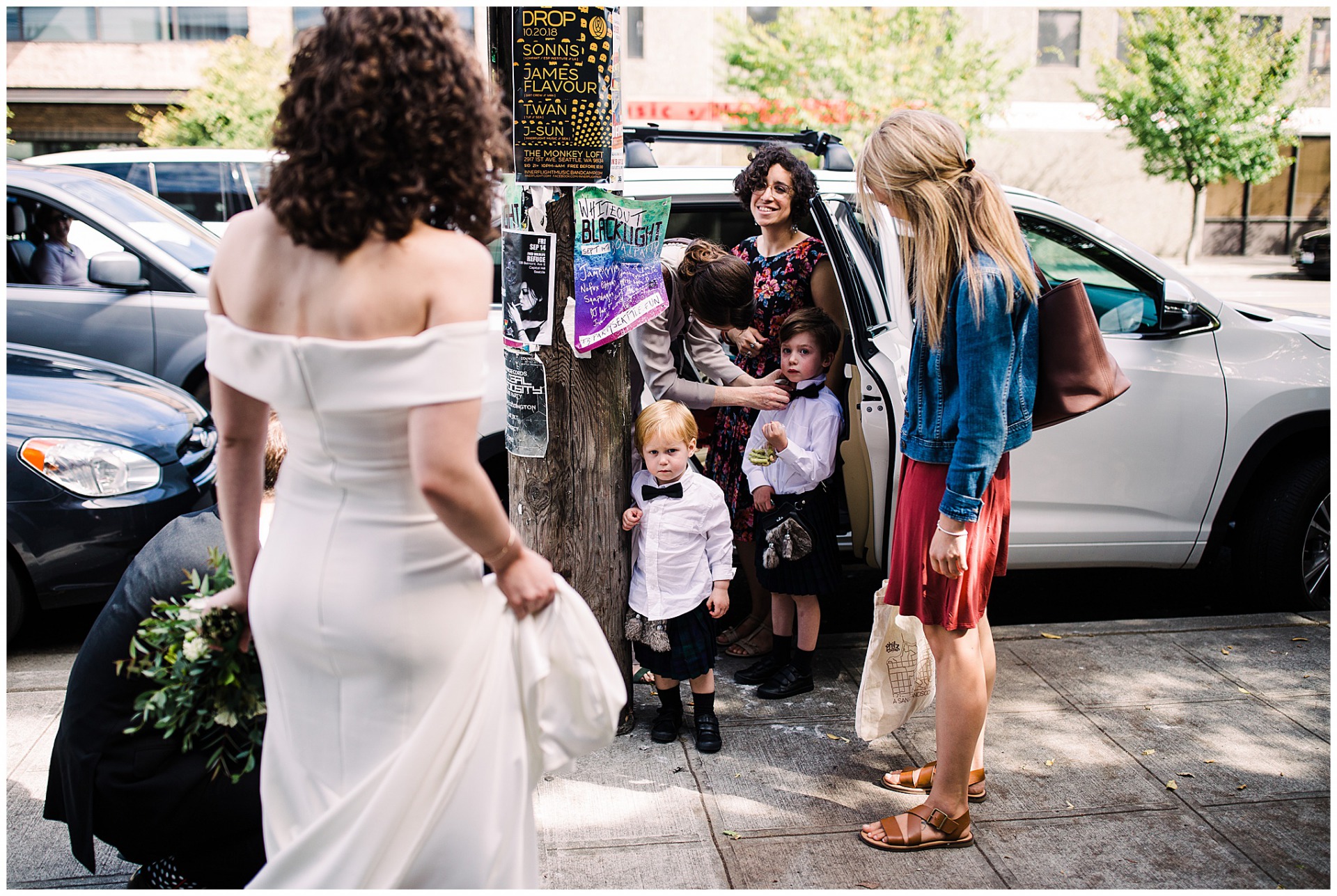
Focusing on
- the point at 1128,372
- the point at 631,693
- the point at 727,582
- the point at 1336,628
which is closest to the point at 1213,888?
the point at 1336,628

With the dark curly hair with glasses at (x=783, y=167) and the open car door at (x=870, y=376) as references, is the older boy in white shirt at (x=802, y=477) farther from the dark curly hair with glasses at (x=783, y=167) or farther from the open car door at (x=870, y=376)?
the dark curly hair with glasses at (x=783, y=167)

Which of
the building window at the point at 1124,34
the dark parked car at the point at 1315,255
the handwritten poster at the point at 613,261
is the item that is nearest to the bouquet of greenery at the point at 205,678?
the handwritten poster at the point at 613,261

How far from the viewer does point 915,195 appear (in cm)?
293

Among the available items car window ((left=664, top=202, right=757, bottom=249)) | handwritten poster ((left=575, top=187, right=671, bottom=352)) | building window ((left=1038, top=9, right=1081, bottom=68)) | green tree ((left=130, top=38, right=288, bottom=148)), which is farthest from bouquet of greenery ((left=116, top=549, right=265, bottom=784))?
building window ((left=1038, top=9, right=1081, bottom=68))

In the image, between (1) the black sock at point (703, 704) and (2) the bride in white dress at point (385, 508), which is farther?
(1) the black sock at point (703, 704)

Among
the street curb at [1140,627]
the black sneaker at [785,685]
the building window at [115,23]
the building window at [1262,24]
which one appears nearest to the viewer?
the black sneaker at [785,685]

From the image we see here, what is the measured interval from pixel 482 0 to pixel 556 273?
0.81 meters

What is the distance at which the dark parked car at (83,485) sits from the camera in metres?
4.22

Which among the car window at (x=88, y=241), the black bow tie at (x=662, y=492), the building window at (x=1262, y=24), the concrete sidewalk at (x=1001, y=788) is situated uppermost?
the building window at (x=1262, y=24)

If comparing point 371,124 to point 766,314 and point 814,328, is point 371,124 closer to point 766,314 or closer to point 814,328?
point 814,328

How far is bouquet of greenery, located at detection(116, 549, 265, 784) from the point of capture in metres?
2.30

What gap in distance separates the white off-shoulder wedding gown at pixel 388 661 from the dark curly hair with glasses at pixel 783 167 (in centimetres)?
246

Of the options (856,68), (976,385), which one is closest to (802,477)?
(976,385)

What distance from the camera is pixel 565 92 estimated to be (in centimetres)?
322
